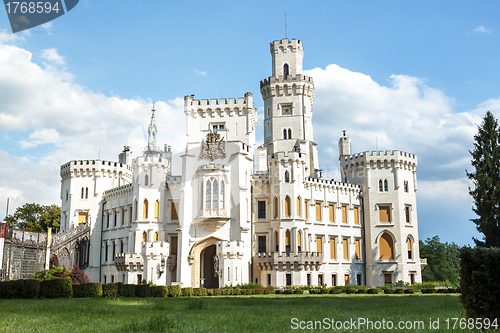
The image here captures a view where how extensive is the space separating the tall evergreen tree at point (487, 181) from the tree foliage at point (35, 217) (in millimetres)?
57114

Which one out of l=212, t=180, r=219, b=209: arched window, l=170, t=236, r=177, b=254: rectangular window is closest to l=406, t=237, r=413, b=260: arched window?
l=212, t=180, r=219, b=209: arched window

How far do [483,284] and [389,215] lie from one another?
49027 mm

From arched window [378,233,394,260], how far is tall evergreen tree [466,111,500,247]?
49.1ft

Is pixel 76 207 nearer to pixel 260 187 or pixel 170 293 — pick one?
pixel 260 187

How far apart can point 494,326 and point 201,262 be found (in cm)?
4405

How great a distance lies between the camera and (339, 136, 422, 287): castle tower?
56.3 metres

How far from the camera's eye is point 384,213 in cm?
5809

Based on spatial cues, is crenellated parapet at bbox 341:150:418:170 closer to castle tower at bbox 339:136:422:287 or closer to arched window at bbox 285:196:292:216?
castle tower at bbox 339:136:422:287

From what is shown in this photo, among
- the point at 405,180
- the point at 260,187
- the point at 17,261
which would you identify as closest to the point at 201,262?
the point at 260,187

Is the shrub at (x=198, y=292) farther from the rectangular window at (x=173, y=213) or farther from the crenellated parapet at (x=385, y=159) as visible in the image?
the crenellated parapet at (x=385, y=159)

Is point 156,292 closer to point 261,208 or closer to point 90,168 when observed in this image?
point 261,208

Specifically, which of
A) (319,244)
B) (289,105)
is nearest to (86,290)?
(319,244)

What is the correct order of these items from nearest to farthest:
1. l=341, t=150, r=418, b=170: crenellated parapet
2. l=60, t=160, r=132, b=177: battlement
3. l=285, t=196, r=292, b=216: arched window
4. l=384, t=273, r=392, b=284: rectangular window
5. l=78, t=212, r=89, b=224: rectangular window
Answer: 1. l=285, t=196, r=292, b=216: arched window
2. l=384, t=273, r=392, b=284: rectangular window
3. l=341, t=150, r=418, b=170: crenellated parapet
4. l=78, t=212, r=89, b=224: rectangular window
5. l=60, t=160, r=132, b=177: battlement

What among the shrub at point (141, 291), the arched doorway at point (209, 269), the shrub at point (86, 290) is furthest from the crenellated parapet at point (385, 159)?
the shrub at point (86, 290)
